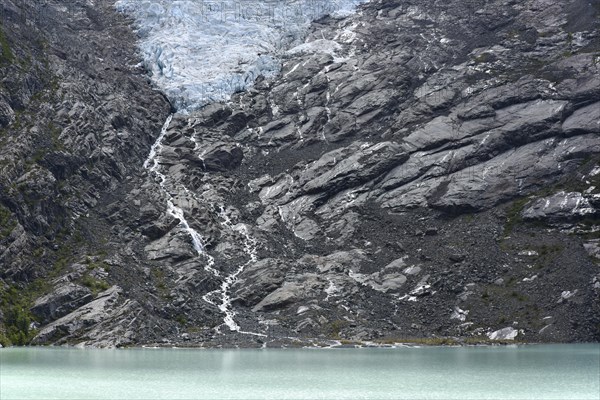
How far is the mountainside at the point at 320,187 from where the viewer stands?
103375 mm

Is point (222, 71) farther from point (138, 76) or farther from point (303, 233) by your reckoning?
point (303, 233)

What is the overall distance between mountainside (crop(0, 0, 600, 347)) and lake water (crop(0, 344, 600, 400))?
13.2 metres

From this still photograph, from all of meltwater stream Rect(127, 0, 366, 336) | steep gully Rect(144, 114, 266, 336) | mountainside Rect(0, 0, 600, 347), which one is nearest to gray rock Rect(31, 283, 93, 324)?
mountainside Rect(0, 0, 600, 347)

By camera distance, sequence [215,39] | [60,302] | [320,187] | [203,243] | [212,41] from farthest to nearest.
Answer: [215,39], [212,41], [320,187], [203,243], [60,302]

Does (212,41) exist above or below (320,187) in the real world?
above

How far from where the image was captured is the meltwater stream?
531ft

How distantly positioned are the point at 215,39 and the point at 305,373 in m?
122

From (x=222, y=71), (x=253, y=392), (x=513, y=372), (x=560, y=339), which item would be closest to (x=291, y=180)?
(x=222, y=71)

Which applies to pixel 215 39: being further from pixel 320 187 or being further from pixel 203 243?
pixel 203 243

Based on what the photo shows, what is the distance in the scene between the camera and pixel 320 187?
437ft

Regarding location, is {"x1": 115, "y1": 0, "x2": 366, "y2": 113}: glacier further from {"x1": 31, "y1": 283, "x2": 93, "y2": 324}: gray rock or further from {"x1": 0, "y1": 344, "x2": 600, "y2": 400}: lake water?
{"x1": 0, "y1": 344, "x2": 600, "y2": 400}: lake water

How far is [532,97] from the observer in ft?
442

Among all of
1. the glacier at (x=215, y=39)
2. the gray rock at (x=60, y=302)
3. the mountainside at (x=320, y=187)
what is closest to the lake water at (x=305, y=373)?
the gray rock at (x=60, y=302)

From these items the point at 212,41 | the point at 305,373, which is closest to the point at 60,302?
the point at 305,373
